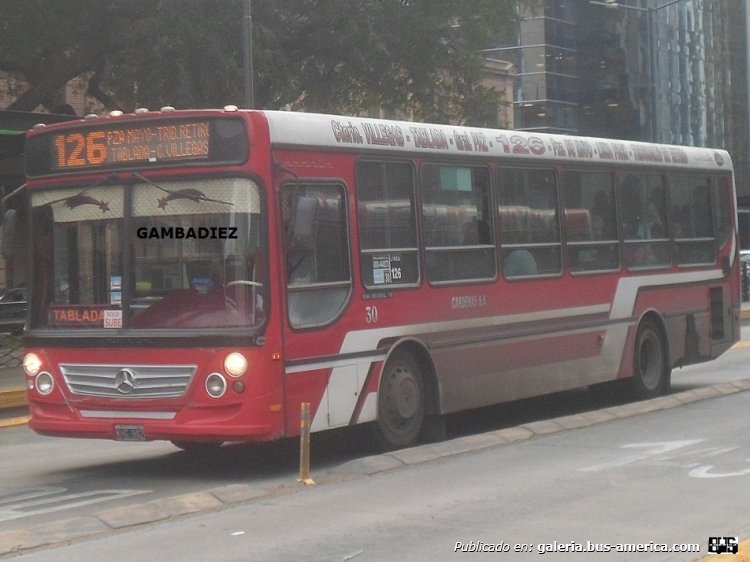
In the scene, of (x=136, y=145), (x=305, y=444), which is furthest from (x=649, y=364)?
(x=136, y=145)

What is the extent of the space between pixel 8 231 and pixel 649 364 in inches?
323

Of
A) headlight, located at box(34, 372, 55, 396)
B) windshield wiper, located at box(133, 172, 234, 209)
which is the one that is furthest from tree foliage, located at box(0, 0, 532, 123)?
windshield wiper, located at box(133, 172, 234, 209)

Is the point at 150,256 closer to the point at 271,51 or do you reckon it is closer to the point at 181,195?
the point at 181,195

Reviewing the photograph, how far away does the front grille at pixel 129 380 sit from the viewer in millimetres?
10711

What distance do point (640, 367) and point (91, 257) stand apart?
736 cm

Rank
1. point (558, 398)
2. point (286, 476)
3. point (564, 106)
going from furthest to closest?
1. point (564, 106)
2. point (558, 398)
3. point (286, 476)

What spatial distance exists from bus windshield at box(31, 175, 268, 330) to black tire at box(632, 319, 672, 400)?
670 centimetres

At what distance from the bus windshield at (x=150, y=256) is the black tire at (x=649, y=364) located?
670 cm

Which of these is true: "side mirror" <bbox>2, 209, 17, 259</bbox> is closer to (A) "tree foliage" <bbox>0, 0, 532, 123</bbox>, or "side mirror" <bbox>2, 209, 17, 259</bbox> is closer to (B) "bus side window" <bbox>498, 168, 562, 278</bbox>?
(B) "bus side window" <bbox>498, 168, 562, 278</bbox>

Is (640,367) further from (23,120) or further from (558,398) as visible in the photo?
(23,120)

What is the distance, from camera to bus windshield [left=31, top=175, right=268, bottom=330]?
10.7 m

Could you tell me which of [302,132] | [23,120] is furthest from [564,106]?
[302,132]

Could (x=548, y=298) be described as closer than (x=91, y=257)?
No

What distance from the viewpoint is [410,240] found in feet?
40.5
